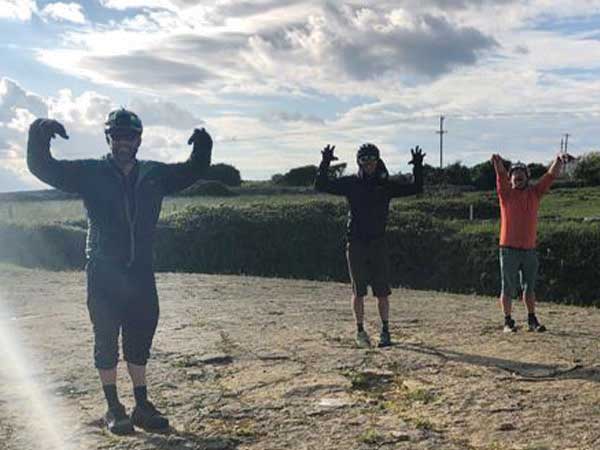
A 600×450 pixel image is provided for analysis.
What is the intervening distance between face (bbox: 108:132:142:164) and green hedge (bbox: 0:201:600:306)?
40.6ft

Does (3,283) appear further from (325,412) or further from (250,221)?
(325,412)

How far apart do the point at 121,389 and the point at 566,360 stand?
3528 millimetres

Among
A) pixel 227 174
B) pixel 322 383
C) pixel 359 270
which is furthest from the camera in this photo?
pixel 227 174

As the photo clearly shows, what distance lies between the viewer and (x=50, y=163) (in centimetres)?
453

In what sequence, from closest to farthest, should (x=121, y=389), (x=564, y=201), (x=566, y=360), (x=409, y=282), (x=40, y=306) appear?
(x=121, y=389)
(x=566, y=360)
(x=40, y=306)
(x=409, y=282)
(x=564, y=201)

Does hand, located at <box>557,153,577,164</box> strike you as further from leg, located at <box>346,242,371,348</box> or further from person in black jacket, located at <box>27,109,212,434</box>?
person in black jacket, located at <box>27,109,212,434</box>

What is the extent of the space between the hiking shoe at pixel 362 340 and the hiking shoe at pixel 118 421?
2731 millimetres

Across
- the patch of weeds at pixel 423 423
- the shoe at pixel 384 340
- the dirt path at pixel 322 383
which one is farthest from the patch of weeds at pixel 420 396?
the shoe at pixel 384 340

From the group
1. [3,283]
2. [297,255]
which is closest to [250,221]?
[297,255]

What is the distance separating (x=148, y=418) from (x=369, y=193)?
9.75ft

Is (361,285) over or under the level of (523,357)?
over

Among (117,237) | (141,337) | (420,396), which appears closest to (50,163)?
(117,237)

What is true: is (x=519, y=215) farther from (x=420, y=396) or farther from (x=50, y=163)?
(x=50, y=163)

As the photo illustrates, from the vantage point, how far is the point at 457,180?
37406 mm
